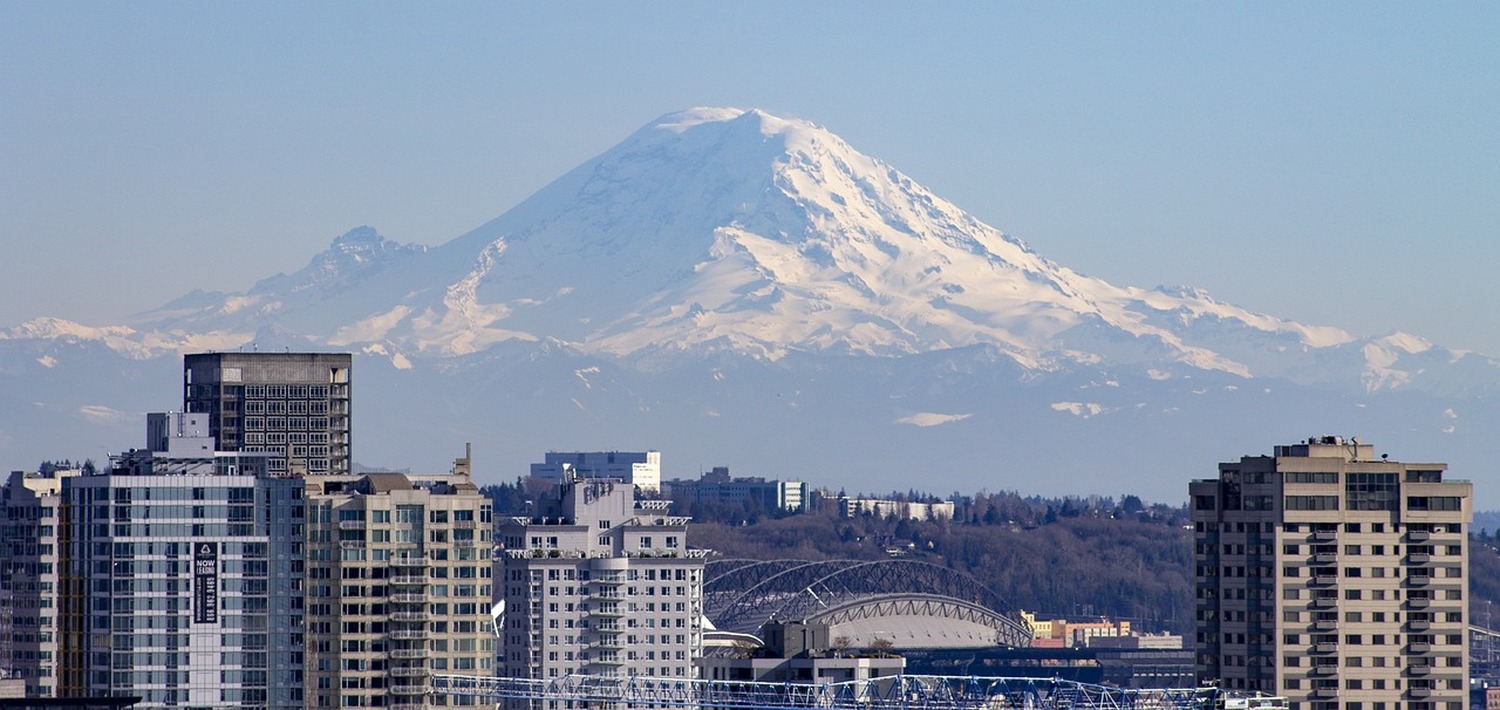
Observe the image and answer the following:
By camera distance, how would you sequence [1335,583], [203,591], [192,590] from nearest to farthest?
[1335,583] < [192,590] < [203,591]

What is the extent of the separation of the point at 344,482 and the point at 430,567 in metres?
13.4

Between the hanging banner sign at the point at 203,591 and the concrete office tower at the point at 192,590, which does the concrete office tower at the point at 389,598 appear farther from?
the hanging banner sign at the point at 203,591

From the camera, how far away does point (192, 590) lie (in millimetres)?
185250

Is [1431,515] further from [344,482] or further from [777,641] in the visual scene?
[344,482]

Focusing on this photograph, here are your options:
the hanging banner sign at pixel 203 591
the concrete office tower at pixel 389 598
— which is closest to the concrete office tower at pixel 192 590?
the hanging banner sign at pixel 203 591

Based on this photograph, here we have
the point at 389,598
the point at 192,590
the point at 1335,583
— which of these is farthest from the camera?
the point at 389,598

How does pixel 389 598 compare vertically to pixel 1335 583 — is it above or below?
below

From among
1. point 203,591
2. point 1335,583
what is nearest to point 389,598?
point 203,591

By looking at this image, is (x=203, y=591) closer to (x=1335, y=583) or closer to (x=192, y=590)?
(x=192, y=590)

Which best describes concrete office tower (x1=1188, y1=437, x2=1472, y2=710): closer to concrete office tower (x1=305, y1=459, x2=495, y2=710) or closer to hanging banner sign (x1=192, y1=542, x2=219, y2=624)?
concrete office tower (x1=305, y1=459, x2=495, y2=710)

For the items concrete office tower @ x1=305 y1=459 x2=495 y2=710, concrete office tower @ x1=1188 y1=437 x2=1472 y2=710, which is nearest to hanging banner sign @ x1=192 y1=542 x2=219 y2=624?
concrete office tower @ x1=305 y1=459 x2=495 y2=710

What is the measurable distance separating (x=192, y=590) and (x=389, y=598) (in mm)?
10274

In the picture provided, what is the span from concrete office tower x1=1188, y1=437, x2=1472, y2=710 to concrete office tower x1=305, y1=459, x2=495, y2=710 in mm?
39092

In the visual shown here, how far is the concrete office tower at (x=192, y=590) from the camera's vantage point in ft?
605
